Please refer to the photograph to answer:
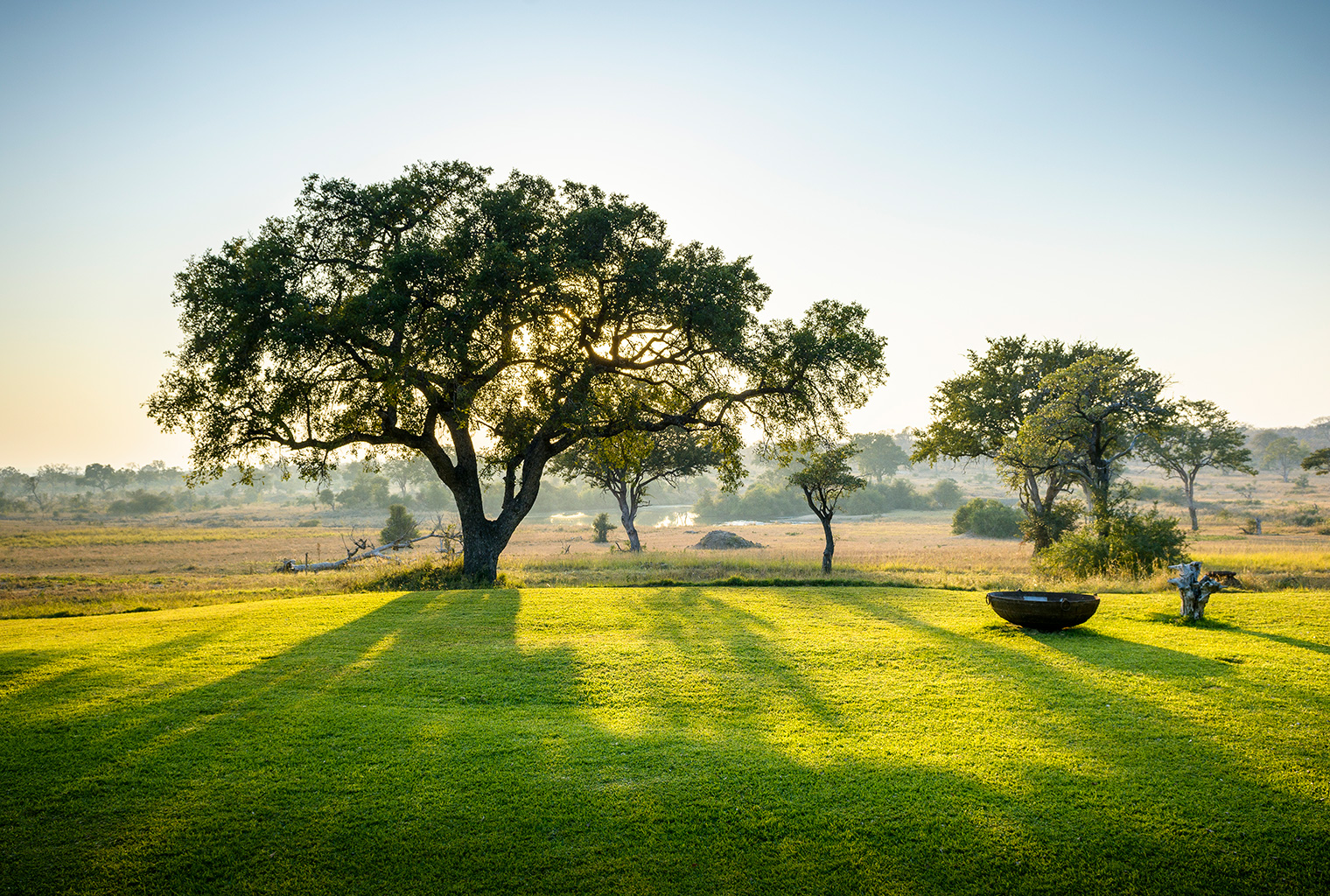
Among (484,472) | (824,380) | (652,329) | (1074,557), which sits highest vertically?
(652,329)

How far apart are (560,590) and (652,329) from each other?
7654mm

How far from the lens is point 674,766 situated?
5461 millimetres

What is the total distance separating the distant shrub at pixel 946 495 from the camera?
85.5 meters

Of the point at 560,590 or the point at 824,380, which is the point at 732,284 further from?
the point at 560,590

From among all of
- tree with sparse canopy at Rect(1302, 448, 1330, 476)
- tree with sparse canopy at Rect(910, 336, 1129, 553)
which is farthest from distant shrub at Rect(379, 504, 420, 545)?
tree with sparse canopy at Rect(1302, 448, 1330, 476)

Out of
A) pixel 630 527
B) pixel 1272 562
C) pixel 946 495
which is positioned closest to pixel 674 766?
pixel 1272 562

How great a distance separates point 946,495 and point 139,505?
10999 centimetres

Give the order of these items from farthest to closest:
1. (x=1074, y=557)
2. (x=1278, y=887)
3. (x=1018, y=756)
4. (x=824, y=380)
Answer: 1. (x=1074, y=557)
2. (x=824, y=380)
3. (x=1018, y=756)
4. (x=1278, y=887)

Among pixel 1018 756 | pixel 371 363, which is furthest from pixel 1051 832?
pixel 371 363

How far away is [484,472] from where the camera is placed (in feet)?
64.1

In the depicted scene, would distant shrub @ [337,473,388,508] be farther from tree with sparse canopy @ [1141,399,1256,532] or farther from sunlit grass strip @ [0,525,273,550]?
tree with sparse canopy @ [1141,399,1256,532]

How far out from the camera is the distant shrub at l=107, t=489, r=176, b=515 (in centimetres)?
8831

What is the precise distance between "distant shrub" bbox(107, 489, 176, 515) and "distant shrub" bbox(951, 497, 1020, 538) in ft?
336

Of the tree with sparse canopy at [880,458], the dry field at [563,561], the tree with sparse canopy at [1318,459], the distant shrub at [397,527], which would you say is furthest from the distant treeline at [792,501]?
the distant shrub at [397,527]
